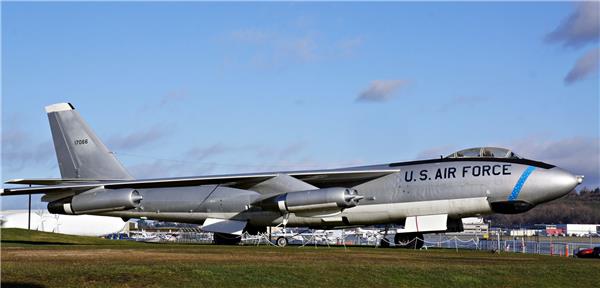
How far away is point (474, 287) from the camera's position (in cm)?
1820

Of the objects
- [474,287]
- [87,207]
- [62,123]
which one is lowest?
[474,287]

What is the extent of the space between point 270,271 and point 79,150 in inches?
927

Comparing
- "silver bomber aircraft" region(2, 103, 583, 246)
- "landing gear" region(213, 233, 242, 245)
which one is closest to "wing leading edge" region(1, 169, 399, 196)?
"silver bomber aircraft" region(2, 103, 583, 246)

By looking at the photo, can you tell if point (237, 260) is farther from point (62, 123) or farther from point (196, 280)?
point (62, 123)

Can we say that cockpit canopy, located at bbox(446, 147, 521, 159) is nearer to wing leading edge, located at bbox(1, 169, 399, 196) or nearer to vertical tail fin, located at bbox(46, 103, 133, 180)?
wing leading edge, located at bbox(1, 169, 399, 196)

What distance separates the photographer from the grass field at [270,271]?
16156mm

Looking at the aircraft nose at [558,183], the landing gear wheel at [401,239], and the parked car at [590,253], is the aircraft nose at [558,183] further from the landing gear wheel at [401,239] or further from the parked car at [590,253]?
the parked car at [590,253]

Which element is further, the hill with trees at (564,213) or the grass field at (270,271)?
the hill with trees at (564,213)

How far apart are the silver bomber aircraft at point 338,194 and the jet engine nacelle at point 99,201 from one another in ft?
0.15

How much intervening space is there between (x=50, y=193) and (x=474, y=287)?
879 inches

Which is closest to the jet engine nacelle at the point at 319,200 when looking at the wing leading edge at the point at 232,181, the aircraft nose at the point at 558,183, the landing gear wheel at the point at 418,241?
the wing leading edge at the point at 232,181

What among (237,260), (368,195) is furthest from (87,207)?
(237,260)

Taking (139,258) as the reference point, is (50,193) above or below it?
above

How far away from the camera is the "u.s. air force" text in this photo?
30.7 meters
